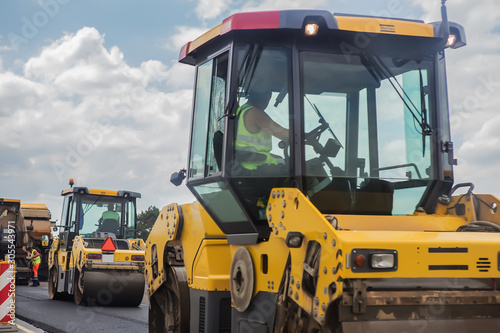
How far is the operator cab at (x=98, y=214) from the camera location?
15438mm

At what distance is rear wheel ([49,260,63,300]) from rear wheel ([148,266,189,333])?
9.75 meters

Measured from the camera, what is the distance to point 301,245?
3.78 meters

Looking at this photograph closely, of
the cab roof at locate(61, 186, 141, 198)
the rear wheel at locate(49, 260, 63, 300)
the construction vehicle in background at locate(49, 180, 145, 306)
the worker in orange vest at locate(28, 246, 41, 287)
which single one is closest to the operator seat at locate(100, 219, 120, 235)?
the construction vehicle in background at locate(49, 180, 145, 306)

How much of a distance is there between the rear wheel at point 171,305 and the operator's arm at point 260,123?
1610 millimetres

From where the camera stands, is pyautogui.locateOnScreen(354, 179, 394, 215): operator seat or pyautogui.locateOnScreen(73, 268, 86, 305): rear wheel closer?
pyautogui.locateOnScreen(354, 179, 394, 215): operator seat

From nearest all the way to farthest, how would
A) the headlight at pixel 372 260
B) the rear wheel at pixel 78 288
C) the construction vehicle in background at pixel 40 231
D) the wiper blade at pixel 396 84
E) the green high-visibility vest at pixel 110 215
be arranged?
the headlight at pixel 372 260 → the wiper blade at pixel 396 84 → the rear wheel at pixel 78 288 → the green high-visibility vest at pixel 110 215 → the construction vehicle in background at pixel 40 231

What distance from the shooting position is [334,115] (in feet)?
15.4

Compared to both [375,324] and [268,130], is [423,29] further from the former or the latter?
[375,324]

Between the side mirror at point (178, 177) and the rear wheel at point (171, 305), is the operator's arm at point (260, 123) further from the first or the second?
the rear wheel at point (171, 305)

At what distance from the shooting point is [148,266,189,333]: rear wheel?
18.2 feet

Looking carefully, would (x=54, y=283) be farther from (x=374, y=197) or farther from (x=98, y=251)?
(x=374, y=197)

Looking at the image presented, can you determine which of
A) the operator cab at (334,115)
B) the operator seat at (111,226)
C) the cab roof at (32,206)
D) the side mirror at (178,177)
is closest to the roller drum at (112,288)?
the operator seat at (111,226)

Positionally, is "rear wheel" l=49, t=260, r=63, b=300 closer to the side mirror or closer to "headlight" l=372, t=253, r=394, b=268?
the side mirror

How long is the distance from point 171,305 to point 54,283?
411 inches
